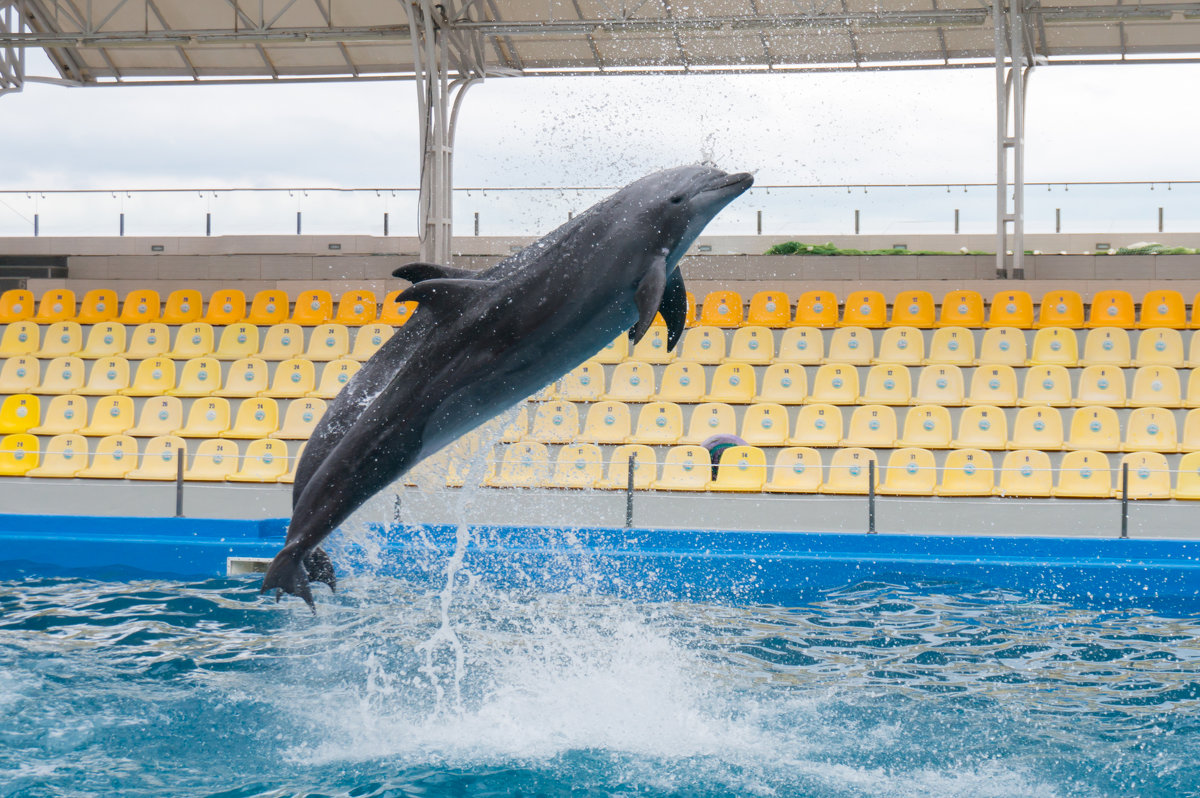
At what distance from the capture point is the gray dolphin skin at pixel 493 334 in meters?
4.23

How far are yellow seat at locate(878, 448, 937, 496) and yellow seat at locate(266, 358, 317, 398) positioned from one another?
20.1ft

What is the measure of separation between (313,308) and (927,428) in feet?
24.3

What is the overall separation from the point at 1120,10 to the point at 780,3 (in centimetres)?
379

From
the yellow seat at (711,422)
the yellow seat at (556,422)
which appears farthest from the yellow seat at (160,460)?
the yellow seat at (711,422)

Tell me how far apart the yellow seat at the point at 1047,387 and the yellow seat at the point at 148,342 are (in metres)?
9.50

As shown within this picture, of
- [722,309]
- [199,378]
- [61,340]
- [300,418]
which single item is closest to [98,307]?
[61,340]

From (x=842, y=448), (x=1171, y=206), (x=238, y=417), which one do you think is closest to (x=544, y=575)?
(x=842, y=448)

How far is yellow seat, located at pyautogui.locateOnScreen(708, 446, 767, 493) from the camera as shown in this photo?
1088cm

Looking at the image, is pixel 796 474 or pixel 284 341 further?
pixel 284 341

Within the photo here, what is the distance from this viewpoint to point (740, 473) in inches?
431

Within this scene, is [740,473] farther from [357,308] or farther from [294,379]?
[357,308]

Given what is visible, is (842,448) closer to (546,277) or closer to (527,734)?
(527,734)

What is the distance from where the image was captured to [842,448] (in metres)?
11.2

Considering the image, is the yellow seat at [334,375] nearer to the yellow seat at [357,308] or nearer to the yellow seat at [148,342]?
the yellow seat at [357,308]
